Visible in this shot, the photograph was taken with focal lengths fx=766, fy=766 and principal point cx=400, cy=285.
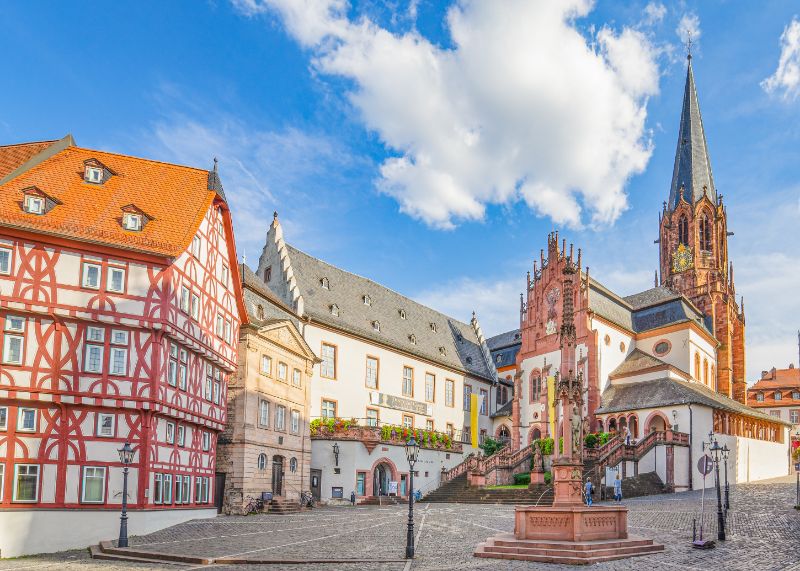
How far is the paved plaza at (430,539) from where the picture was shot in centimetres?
1916

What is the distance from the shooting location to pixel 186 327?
29.8 meters

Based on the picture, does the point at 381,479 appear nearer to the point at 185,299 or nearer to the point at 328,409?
the point at 328,409

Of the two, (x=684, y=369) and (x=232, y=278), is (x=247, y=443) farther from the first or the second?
(x=684, y=369)

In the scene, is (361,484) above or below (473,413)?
below

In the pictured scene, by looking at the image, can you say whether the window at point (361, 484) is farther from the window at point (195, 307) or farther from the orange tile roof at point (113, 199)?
the orange tile roof at point (113, 199)

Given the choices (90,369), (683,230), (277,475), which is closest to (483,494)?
(277,475)

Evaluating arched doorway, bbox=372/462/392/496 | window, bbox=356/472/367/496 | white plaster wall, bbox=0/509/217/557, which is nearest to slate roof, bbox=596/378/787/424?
arched doorway, bbox=372/462/392/496

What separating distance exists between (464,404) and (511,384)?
8590mm

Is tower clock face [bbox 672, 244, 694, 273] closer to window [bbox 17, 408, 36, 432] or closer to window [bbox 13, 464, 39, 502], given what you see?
window [bbox 17, 408, 36, 432]

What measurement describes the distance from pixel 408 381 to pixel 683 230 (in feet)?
126

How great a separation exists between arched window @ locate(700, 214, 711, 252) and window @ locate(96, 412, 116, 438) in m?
63.7

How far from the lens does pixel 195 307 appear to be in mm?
30844

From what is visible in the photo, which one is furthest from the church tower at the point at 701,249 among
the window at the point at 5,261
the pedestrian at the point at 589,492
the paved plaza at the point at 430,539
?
the window at the point at 5,261

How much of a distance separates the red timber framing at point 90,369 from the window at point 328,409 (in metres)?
16.3
